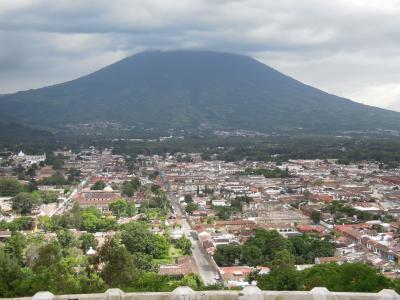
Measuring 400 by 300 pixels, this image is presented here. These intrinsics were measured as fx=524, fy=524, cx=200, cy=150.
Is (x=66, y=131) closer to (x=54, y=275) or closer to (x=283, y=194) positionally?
(x=283, y=194)

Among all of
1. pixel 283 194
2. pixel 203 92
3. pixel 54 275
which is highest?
pixel 203 92

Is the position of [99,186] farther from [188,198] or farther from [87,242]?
[87,242]

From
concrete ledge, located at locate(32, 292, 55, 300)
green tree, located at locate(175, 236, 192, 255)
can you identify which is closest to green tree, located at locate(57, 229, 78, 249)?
green tree, located at locate(175, 236, 192, 255)

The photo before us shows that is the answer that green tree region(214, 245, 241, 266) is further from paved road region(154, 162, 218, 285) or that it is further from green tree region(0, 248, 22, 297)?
green tree region(0, 248, 22, 297)

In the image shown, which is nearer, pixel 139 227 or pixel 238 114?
pixel 139 227

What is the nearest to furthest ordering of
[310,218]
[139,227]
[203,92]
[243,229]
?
[139,227] < [243,229] < [310,218] < [203,92]

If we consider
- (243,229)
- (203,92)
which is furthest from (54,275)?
(203,92)

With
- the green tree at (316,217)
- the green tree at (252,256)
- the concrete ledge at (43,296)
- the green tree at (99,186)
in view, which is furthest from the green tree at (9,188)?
the concrete ledge at (43,296)

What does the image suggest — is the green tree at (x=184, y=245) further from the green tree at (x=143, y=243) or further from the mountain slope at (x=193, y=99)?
the mountain slope at (x=193, y=99)
